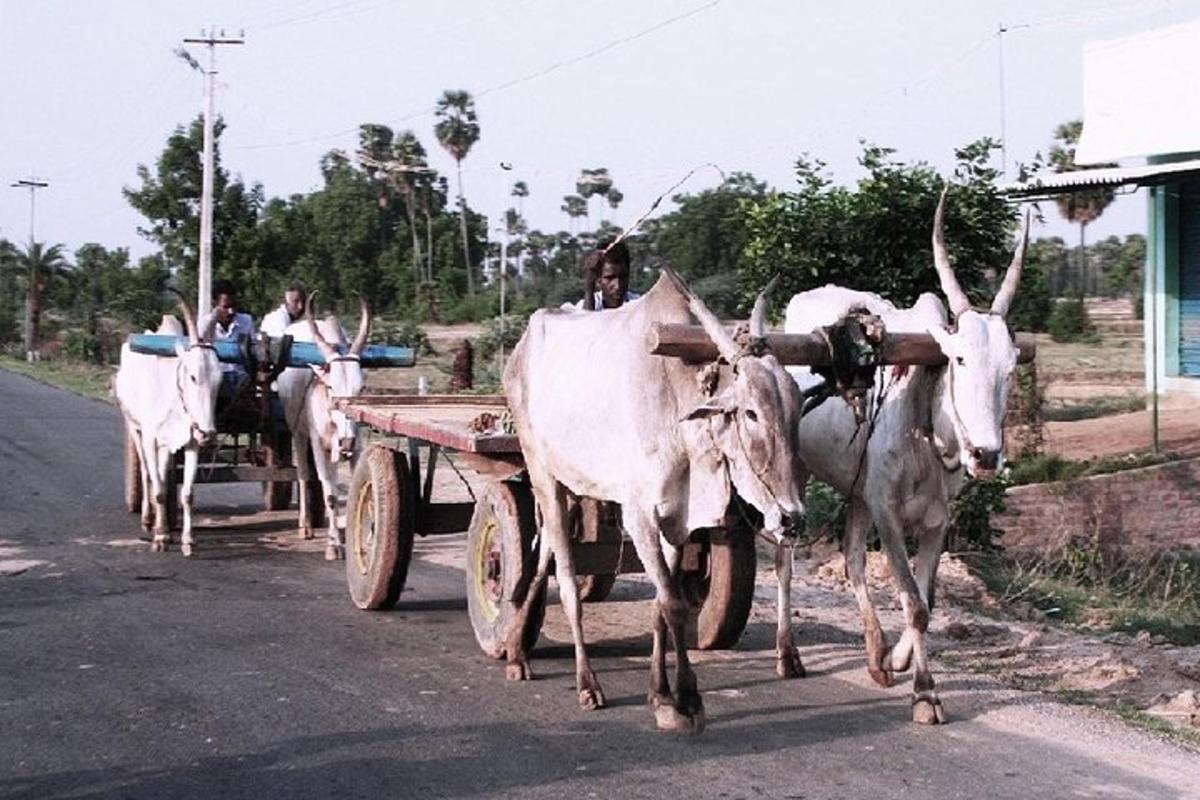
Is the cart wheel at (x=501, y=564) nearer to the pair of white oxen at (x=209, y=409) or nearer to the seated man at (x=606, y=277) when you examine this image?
the seated man at (x=606, y=277)

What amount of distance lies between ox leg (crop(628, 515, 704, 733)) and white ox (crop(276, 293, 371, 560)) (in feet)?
16.7

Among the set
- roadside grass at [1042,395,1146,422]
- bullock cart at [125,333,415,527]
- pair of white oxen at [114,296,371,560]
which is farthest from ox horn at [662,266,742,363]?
roadside grass at [1042,395,1146,422]

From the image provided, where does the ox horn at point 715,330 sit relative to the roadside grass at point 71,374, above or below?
below

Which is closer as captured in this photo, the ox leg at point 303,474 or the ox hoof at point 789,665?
the ox hoof at point 789,665

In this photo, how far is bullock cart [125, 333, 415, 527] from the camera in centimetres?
1263

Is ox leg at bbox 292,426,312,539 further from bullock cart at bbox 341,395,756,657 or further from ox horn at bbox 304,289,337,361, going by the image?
bullock cart at bbox 341,395,756,657

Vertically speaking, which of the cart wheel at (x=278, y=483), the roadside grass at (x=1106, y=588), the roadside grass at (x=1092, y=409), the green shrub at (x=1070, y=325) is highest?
the green shrub at (x=1070, y=325)

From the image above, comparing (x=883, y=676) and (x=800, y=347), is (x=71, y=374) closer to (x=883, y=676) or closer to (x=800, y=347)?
(x=883, y=676)

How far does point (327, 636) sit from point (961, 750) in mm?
3826

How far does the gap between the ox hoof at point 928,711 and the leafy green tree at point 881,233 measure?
5973 mm

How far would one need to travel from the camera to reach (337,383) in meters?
12.0

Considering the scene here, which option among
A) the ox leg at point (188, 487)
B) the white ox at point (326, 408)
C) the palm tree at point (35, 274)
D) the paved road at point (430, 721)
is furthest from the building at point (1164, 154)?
the palm tree at point (35, 274)

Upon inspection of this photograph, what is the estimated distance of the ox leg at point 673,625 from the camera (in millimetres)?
6723

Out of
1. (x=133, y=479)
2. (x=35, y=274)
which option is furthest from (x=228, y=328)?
(x=35, y=274)
